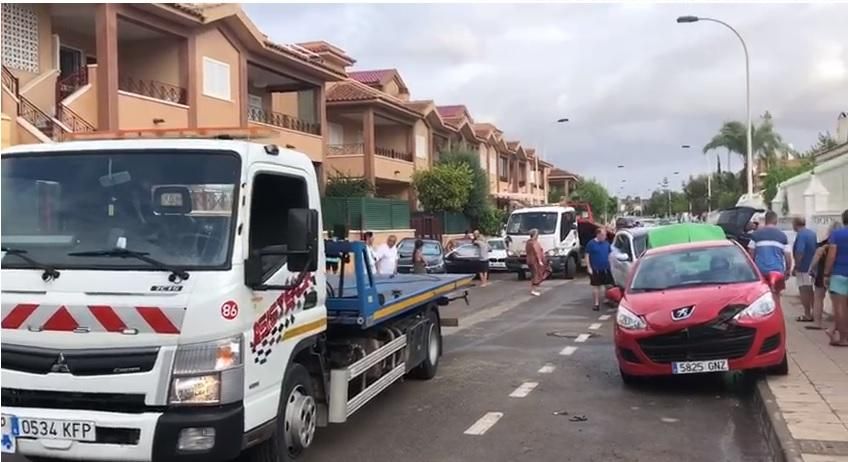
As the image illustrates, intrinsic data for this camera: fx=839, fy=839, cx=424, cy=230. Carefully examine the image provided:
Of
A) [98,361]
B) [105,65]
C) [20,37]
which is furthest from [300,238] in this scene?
[20,37]

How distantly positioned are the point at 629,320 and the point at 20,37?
15699 millimetres

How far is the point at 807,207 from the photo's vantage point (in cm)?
1689

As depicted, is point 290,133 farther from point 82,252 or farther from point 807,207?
point 82,252

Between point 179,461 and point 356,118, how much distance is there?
35.3 meters

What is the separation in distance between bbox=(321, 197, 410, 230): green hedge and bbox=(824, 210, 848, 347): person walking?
18.0 m

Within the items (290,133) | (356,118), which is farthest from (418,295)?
(356,118)

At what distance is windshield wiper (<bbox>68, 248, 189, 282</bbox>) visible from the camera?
5.09 metres

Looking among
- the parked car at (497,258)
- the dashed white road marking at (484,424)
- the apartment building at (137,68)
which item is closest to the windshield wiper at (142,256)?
the dashed white road marking at (484,424)

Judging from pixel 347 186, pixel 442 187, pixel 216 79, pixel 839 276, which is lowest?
pixel 839 276

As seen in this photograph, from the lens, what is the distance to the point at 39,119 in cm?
1761

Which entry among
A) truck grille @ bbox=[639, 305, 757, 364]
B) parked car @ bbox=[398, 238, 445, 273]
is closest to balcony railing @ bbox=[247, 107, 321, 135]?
parked car @ bbox=[398, 238, 445, 273]

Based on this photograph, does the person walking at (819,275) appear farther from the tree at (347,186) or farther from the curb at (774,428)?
the tree at (347,186)

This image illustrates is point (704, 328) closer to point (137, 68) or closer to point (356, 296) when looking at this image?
point (356, 296)

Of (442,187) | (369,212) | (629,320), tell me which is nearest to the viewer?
(629,320)
